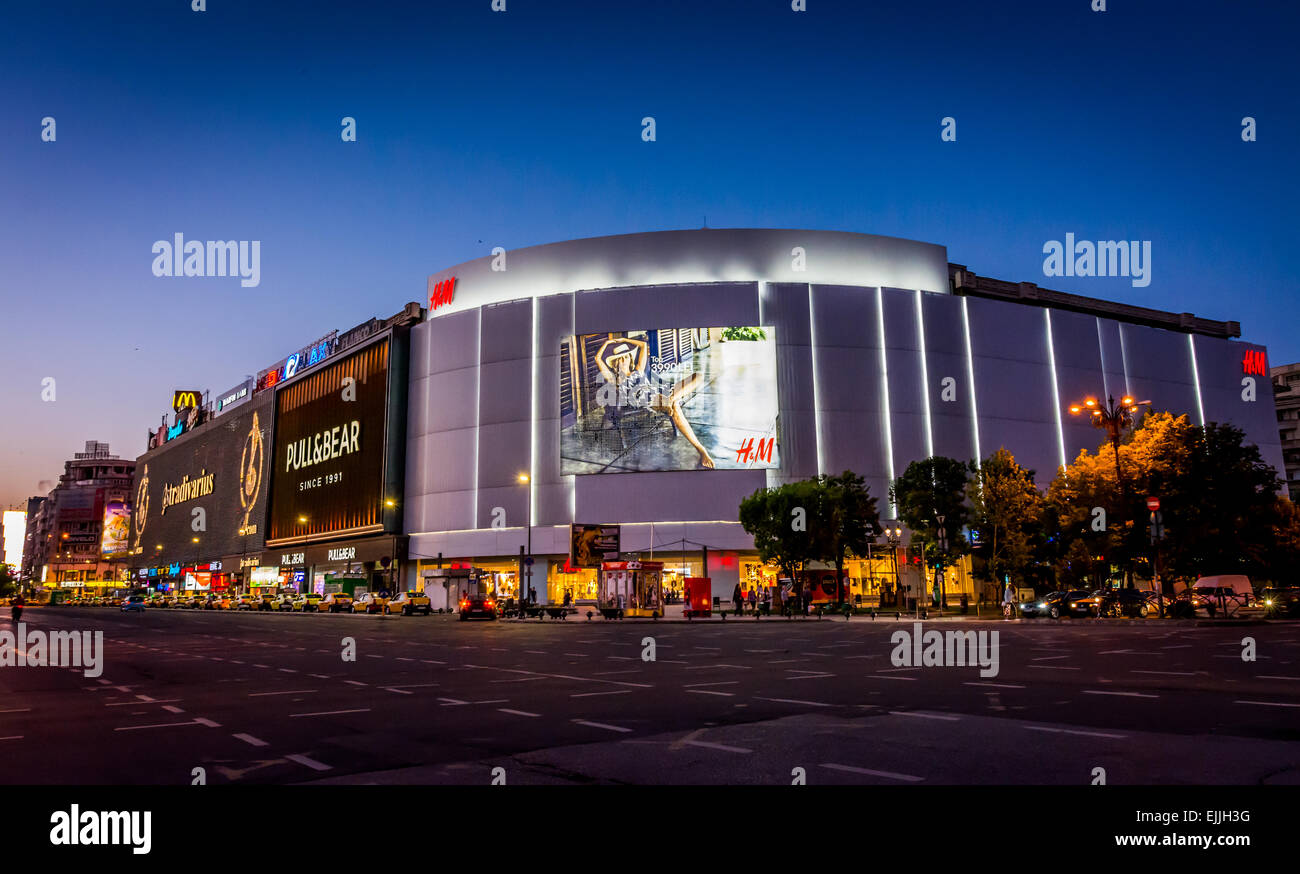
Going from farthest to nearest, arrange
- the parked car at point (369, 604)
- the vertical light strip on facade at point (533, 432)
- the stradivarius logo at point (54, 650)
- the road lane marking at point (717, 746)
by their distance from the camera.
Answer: the vertical light strip on facade at point (533, 432)
the parked car at point (369, 604)
the stradivarius logo at point (54, 650)
the road lane marking at point (717, 746)

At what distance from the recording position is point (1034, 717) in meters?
9.80

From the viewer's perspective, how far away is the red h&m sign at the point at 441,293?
92.7 metres

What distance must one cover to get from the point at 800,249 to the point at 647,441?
24.3m

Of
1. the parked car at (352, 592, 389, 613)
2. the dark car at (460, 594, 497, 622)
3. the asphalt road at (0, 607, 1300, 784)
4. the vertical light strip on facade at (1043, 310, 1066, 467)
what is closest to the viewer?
Answer: the asphalt road at (0, 607, 1300, 784)

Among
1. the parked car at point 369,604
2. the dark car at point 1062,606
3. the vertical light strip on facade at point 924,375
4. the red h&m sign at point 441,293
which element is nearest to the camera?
the dark car at point 1062,606

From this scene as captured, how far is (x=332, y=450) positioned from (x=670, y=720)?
104 meters

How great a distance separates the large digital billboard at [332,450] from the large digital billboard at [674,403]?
94.5ft

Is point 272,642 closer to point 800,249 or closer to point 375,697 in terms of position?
point 375,697

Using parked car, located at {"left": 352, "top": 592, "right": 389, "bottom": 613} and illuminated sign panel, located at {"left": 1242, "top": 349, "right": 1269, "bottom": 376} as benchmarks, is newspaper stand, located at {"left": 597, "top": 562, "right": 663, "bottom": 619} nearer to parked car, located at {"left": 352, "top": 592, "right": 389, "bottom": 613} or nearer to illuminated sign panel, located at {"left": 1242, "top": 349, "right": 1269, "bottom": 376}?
parked car, located at {"left": 352, "top": 592, "right": 389, "bottom": 613}

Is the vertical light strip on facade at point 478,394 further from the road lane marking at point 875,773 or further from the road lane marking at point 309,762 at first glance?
the road lane marking at point 875,773

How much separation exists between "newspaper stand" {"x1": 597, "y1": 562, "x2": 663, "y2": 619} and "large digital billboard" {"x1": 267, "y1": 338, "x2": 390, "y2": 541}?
50.8 meters

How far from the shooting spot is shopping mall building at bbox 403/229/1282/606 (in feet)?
256
